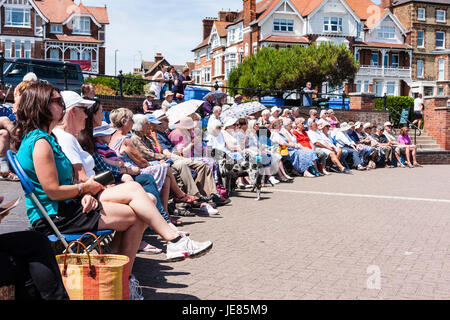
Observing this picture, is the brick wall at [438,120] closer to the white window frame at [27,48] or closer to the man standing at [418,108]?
the man standing at [418,108]

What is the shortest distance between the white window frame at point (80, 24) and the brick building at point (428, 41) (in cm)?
3885

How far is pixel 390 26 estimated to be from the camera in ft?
A: 200

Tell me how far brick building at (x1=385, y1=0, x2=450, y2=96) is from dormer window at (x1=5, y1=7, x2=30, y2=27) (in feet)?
147

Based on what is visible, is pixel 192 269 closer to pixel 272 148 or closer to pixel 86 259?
pixel 86 259

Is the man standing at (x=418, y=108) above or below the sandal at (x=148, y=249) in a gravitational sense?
above

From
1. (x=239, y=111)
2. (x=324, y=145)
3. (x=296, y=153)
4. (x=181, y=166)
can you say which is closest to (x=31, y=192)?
(x=181, y=166)

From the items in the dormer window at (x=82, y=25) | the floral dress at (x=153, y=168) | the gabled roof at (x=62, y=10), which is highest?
the gabled roof at (x=62, y=10)

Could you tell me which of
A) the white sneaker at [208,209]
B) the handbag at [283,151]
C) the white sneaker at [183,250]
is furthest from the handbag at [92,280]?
the handbag at [283,151]

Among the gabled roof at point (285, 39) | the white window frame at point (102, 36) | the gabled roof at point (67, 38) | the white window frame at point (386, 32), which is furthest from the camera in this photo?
the white window frame at point (102, 36)

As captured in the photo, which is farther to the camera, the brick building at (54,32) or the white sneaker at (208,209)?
the brick building at (54,32)

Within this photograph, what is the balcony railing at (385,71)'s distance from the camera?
59.4m

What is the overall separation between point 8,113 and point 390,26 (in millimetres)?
59063
